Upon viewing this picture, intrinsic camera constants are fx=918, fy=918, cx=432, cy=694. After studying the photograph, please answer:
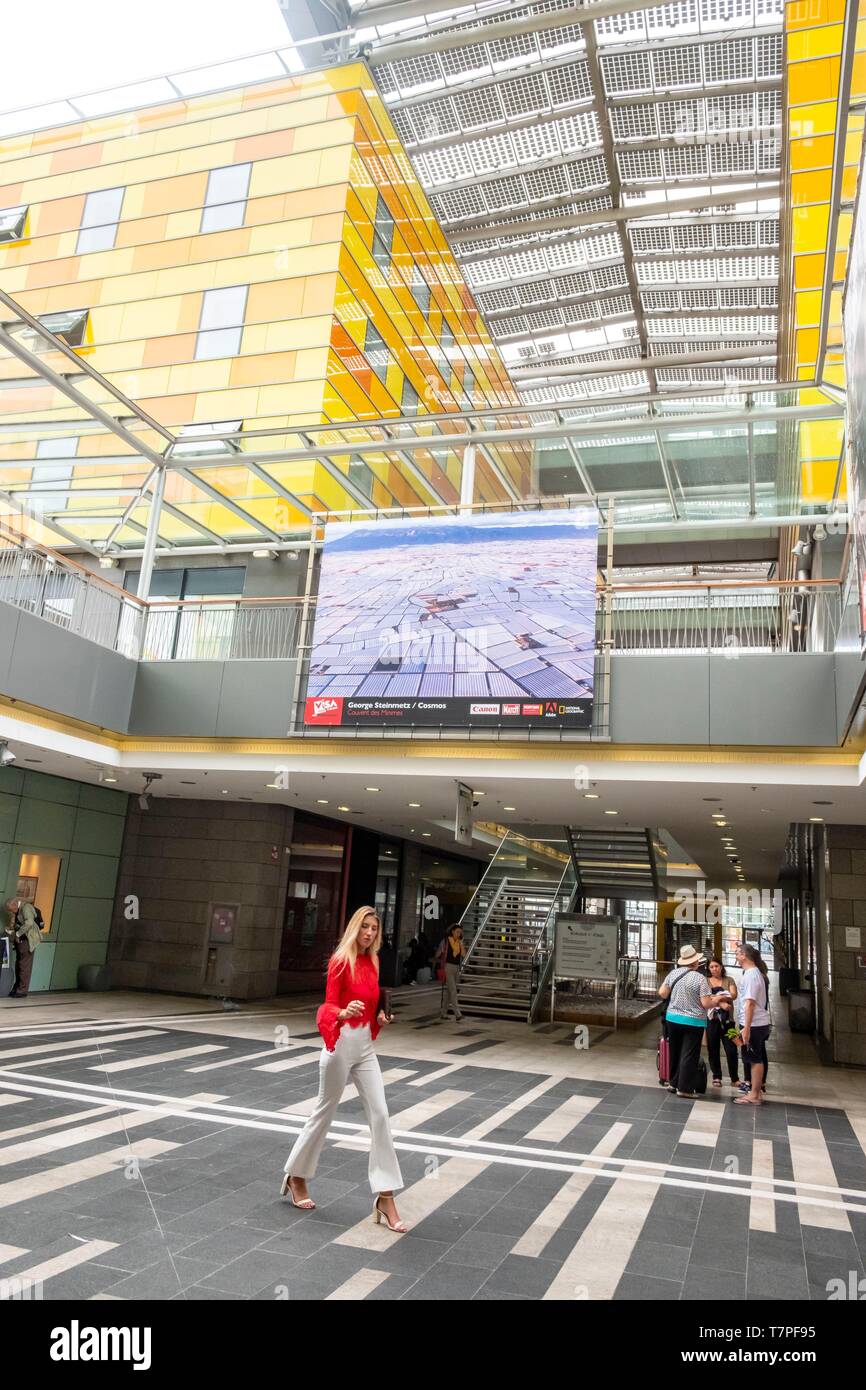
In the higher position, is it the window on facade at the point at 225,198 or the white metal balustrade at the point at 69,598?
the window on facade at the point at 225,198

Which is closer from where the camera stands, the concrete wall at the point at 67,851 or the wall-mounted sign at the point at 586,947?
the concrete wall at the point at 67,851

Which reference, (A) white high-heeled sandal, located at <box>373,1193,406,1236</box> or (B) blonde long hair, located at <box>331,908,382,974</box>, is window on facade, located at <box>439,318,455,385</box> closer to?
(B) blonde long hair, located at <box>331,908,382,974</box>

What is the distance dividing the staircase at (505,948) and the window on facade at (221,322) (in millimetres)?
14139

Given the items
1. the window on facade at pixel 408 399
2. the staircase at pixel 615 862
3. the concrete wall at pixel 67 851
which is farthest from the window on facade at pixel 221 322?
the staircase at pixel 615 862

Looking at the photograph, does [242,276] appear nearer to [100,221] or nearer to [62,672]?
[100,221]

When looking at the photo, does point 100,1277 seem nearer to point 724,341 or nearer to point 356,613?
point 356,613

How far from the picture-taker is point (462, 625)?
1389 cm

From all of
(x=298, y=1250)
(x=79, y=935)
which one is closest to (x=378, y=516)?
(x=79, y=935)

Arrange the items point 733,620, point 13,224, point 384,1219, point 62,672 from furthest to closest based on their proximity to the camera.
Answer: point 13,224
point 62,672
point 733,620
point 384,1219

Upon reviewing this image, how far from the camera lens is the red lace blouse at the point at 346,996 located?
545 cm

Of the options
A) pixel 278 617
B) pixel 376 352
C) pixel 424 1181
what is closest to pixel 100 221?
pixel 376 352

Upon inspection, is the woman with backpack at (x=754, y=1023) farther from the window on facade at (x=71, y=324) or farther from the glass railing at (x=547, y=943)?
the window on facade at (x=71, y=324)

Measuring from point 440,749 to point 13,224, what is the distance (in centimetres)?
2172

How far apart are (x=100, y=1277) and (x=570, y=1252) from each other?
2572 millimetres
